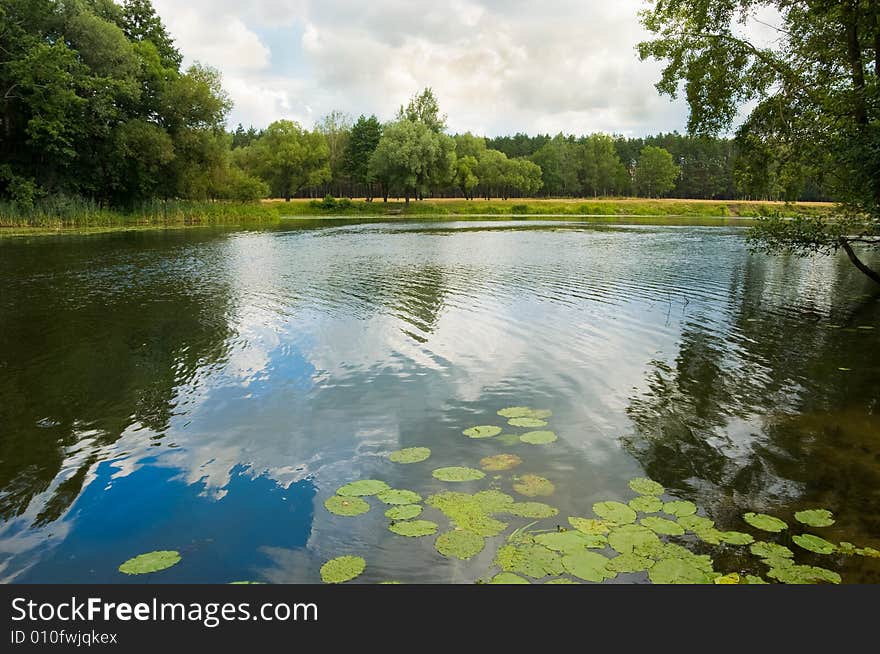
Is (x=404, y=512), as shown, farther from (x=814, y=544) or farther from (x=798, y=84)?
(x=798, y=84)

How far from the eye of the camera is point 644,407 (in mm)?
9445

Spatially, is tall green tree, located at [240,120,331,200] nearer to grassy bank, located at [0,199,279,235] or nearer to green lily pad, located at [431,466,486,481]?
grassy bank, located at [0,199,279,235]

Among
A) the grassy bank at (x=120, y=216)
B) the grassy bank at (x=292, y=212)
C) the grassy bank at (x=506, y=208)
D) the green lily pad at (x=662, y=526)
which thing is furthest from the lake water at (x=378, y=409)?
the grassy bank at (x=506, y=208)

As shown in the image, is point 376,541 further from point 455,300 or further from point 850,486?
point 455,300

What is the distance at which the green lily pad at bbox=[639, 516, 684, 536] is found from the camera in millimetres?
5734

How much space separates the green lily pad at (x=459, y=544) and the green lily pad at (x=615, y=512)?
137 centimetres

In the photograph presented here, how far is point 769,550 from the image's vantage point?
5.39 metres

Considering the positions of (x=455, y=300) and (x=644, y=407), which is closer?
(x=644, y=407)

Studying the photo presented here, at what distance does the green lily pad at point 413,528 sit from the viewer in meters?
5.75

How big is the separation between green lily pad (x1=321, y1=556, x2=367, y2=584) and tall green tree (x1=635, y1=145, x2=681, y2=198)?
492 feet

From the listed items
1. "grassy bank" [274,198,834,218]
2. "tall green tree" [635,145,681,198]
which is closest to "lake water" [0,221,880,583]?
"grassy bank" [274,198,834,218]
